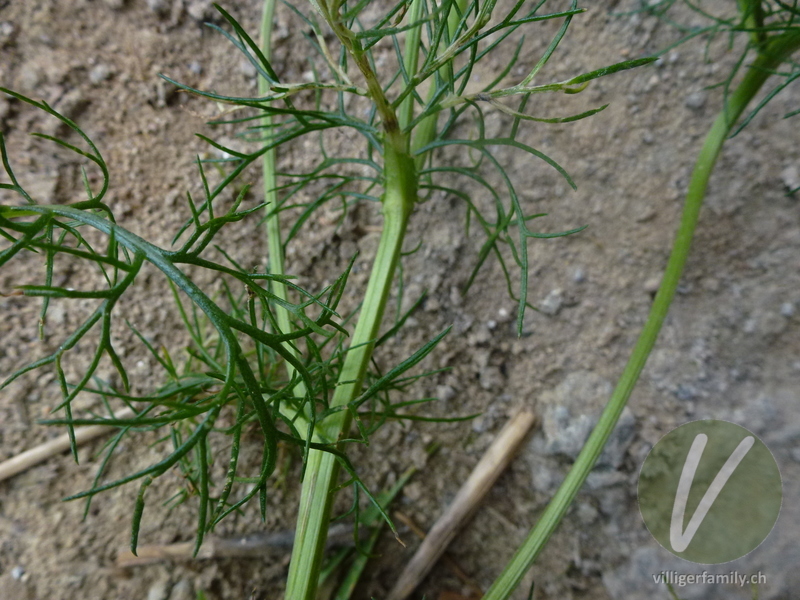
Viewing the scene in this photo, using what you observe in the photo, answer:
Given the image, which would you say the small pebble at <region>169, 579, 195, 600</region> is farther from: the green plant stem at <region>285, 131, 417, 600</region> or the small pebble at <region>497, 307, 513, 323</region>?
the small pebble at <region>497, 307, 513, 323</region>

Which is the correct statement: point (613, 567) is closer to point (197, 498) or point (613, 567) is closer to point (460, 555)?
point (460, 555)

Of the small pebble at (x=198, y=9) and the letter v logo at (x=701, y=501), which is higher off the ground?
the small pebble at (x=198, y=9)

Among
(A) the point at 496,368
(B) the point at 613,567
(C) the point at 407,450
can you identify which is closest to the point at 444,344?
(A) the point at 496,368

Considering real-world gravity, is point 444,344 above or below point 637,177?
below

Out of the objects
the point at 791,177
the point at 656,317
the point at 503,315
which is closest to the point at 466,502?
the point at 503,315

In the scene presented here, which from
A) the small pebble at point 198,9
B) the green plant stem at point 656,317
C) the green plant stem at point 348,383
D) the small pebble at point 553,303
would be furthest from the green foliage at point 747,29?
the small pebble at point 198,9

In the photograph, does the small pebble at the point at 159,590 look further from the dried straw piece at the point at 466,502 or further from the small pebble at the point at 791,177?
the small pebble at the point at 791,177

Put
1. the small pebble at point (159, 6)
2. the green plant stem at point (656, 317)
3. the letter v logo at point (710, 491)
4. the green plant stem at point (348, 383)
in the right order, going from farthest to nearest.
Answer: the small pebble at point (159, 6), the letter v logo at point (710, 491), the green plant stem at point (656, 317), the green plant stem at point (348, 383)

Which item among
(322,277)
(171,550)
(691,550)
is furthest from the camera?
(322,277)
